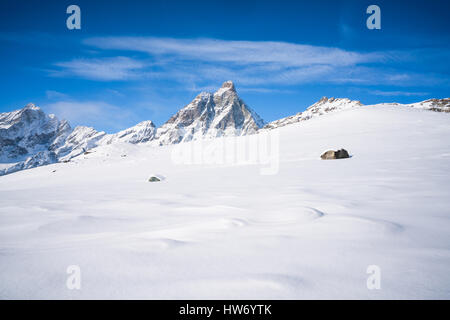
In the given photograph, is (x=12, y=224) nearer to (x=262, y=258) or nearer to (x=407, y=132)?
(x=262, y=258)

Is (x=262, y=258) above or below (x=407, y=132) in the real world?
below

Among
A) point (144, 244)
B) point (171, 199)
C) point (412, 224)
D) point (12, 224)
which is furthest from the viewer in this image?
point (171, 199)

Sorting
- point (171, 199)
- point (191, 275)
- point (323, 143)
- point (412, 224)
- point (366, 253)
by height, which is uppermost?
point (323, 143)

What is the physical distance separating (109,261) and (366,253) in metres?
2.02

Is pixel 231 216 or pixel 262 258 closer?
pixel 262 258

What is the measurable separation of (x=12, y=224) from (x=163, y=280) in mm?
2696

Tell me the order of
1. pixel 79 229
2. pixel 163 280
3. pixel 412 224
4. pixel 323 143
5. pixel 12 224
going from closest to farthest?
pixel 163 280, pixel 412 224, pixel 79 229, pixel 12 224, pixel 323 143

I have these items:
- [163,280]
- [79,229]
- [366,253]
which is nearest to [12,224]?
[79,229]

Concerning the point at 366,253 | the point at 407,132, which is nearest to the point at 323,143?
the point at 407,132

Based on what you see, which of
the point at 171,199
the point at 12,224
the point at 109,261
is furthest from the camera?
the point at 171,199

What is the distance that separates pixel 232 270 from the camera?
1.81m

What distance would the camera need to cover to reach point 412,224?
2729 mm
